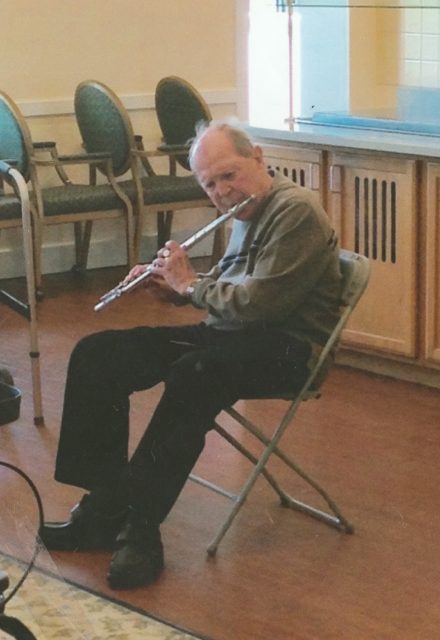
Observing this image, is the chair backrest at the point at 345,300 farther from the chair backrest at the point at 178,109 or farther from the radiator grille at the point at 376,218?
the chair backrest at the point at 178,109

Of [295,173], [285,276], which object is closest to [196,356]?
[285,276]

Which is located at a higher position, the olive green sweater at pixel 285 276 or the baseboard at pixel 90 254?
the olive green sweater at pixel 285 276

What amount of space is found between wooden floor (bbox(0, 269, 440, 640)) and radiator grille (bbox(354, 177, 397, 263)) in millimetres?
460

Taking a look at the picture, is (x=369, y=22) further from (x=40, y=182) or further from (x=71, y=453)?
(x=71, y=453)

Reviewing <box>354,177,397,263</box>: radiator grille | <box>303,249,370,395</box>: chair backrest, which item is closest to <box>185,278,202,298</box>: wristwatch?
<box>303,249,370,395</box>: chair backrest

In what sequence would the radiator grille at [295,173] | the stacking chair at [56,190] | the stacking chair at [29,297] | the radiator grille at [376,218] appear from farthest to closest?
the stacking chair at [56,190], the radiator grille at [295,173], the radiator grille at [376,218], the stacking chair at [29,297]

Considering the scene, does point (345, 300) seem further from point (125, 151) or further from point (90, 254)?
point (90, 254)

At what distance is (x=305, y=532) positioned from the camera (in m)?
3.20

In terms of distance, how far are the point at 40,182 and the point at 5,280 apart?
0.52 meters

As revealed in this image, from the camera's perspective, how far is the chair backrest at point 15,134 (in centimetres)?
578

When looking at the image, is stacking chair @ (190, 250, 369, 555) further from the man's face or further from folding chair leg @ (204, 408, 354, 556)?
the man's face

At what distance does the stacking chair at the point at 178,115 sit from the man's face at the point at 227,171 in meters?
3.05

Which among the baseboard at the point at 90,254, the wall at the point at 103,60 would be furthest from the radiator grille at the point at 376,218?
the wall at the point at 103,60

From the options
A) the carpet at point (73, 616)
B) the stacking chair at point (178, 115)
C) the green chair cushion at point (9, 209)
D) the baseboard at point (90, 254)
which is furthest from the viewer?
the baseboard at point (90, 254)
